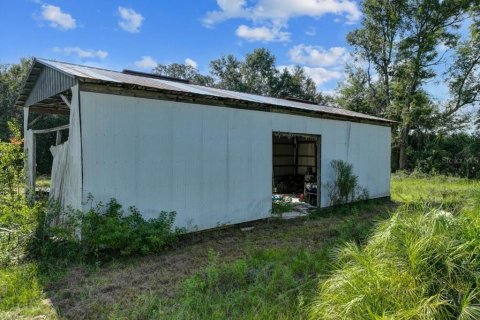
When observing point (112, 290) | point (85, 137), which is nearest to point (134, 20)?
point (85, 137)

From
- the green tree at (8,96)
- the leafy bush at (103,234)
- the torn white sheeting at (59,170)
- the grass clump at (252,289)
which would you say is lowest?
the grass clump at (252,289)

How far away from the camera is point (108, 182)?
5117 millimetres

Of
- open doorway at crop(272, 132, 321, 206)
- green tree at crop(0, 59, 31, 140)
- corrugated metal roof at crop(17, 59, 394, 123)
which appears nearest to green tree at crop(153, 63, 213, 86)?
green tree at crop(0, 59, 31, 140)

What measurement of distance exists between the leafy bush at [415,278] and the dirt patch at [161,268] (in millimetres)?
2008

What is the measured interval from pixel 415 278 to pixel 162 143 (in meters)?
4.34

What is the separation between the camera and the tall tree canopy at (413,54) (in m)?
19.6

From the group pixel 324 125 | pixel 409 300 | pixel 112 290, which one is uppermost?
pixel 324 125

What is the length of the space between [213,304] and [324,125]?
676 centimetres

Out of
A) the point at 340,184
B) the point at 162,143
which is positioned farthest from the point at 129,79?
the point at 340,184

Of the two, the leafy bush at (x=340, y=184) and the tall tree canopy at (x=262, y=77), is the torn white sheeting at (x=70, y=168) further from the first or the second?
the tall tree canopy at (x=262, y=77)

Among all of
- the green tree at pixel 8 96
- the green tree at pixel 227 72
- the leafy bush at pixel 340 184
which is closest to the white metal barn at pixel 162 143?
the leafy bush at pixel 340 184

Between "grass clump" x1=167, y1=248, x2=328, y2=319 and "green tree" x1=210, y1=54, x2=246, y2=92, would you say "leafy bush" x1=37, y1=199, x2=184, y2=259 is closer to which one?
"grass clump" x1=167, y1=248, x2=328, y2=319

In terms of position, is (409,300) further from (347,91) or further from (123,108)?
(347,91)

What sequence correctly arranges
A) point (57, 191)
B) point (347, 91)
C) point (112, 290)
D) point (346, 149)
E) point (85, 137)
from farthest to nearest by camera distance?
point (347, 91)
point (346, 149)
point (57, 191)
point (85, 137)
point (112, 290)
